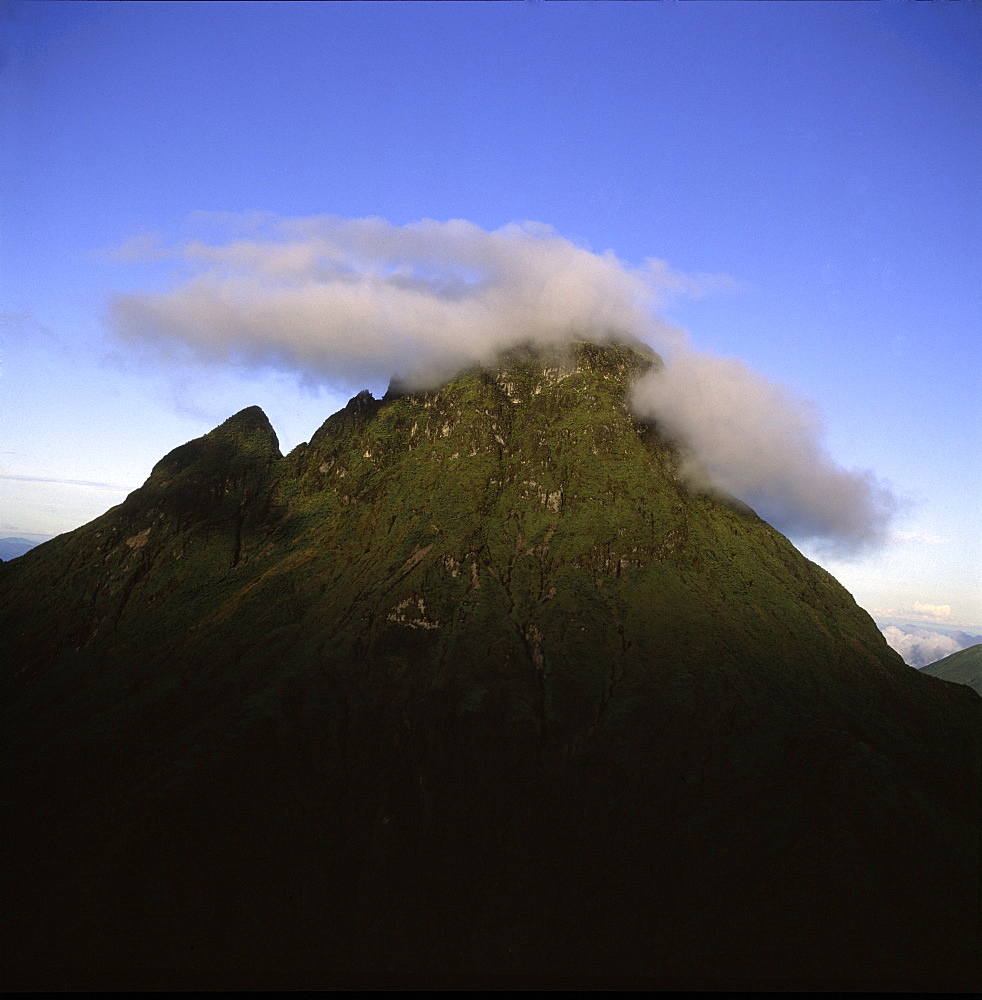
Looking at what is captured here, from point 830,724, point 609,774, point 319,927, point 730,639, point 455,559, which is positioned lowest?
point 319,927

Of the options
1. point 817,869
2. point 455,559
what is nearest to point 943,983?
point 817,869

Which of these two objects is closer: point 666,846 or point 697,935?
point 697,935

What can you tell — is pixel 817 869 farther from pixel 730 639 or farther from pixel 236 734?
pixel 236 734

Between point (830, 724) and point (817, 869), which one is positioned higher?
point (830, 724)

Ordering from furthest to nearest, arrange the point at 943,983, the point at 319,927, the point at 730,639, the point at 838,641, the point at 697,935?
→ the point at 838,641
the point at 730,639
the point at 319,927
the point at 697,935
the point at 943,983

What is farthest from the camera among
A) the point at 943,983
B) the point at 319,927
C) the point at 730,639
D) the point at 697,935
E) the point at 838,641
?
the point at 838,641

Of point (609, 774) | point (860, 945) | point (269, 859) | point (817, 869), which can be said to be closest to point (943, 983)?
point (860, 945)
